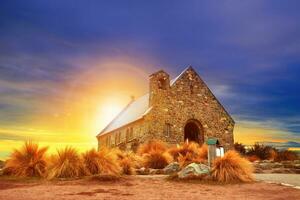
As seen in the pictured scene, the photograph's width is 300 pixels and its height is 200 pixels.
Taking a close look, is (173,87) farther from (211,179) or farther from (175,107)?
(211,179)

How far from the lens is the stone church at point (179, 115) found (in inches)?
900

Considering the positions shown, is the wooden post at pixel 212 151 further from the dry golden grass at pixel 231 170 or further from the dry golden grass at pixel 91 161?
the dry golden grass at pixel 91 161

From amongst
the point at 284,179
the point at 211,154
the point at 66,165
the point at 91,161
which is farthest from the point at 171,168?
the point at 66,165

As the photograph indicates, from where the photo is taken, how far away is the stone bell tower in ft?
76.4

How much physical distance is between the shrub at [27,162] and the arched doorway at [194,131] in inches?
633

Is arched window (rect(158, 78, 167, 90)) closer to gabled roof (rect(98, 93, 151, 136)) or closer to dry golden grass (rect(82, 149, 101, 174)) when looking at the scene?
gabled roof (rect(98, 93, 151, 136))

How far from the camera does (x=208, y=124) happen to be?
25.1 m

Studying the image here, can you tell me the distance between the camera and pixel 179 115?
2389 centimetres

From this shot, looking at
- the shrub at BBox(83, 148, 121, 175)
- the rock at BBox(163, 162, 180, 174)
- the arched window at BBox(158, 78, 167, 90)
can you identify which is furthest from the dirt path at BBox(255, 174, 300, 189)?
the arched window at BBox(158, 78, 167, 90)

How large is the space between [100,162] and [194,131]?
17234mm

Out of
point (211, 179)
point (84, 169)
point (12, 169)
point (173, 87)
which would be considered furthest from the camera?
point (173, 87)

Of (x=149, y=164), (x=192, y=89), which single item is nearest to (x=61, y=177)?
(x=149, y=164)

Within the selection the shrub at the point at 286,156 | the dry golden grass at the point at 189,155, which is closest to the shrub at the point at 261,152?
the shrub at the point at 286,156

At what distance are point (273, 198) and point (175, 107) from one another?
1837cm
